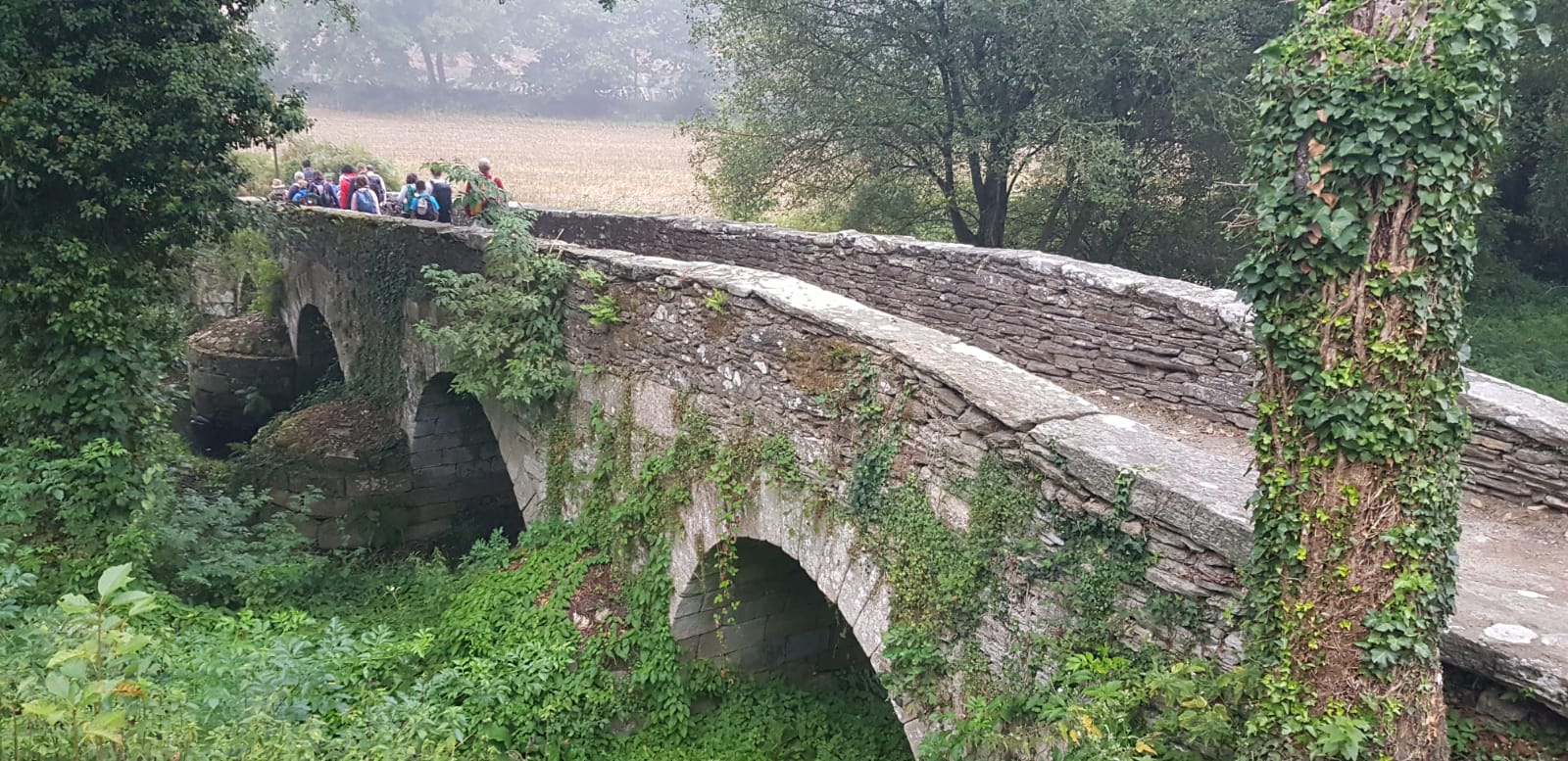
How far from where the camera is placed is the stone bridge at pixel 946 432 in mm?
3346

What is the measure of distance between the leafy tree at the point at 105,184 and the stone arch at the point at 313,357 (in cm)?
785

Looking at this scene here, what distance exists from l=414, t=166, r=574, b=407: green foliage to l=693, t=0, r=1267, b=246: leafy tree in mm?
7828

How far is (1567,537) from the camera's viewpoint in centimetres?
421

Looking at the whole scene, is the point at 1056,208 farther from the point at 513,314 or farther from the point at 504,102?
the point at 504,102

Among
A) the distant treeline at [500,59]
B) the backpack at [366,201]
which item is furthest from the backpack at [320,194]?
the distant treeline at [500,59]

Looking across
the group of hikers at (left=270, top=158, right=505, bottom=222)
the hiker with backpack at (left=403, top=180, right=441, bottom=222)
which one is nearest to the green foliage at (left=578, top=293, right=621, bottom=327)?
the group of hikers at (left=270, top=158, right=505, bottom=222)

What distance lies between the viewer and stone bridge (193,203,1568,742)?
3.35 metres

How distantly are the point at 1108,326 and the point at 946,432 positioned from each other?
9.15ft

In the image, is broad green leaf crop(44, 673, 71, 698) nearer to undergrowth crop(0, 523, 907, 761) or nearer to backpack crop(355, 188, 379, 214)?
undergrowth crop(0, 523, 907, 761)

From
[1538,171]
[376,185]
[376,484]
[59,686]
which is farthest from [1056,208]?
[59,686]

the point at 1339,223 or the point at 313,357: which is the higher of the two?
the point at 1339,223

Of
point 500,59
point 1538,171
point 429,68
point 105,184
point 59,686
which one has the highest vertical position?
point 500,59

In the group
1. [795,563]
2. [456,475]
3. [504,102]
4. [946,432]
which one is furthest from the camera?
[504,102]

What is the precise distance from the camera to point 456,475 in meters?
11.5
